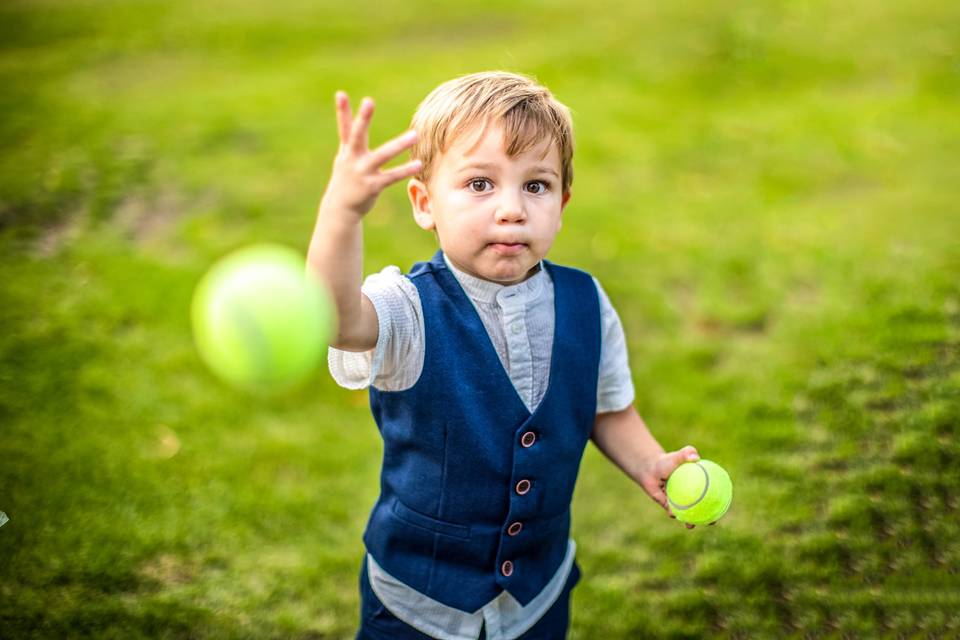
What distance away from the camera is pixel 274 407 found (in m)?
3.73

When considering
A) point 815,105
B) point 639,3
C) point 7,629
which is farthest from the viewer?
point 639,3

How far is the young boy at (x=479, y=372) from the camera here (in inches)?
66.0

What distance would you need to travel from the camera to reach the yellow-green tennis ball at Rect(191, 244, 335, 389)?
1426mm

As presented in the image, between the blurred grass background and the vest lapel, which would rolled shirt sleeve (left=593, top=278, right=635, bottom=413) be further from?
the blurred grass background

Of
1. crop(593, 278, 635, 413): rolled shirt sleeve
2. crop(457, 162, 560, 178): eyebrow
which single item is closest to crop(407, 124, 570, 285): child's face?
crop(457, 162, 560, 178): eyebrow

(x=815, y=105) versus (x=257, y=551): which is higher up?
(x=815, y=105)

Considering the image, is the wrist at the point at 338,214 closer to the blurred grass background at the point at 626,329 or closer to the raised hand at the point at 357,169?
the raised hand at the point at 357,169

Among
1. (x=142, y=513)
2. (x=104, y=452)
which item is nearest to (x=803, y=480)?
(x=142, y=513)

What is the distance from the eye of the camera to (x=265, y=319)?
→ 57.2 inches

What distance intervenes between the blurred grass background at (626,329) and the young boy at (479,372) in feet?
3.25

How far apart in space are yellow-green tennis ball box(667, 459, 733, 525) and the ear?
779 mm

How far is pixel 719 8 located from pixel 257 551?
8471 mm

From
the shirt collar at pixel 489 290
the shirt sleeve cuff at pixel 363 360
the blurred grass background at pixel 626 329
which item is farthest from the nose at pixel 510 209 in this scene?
the blurred grass background at pixel 626 329

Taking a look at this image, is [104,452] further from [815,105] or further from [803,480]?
[815,105]
